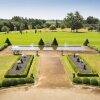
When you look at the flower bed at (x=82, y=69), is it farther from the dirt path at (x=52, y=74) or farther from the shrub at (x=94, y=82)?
the shrub at (x=94, y=82)

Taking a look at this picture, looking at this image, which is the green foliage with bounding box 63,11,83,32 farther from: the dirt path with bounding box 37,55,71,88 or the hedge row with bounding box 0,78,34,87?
the hedge row with bounding box 0,78,34,87

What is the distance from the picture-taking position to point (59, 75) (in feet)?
121

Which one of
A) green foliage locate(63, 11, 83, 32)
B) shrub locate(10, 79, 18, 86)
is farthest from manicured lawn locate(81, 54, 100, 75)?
green foliage locate(63, 11, 83, 32)

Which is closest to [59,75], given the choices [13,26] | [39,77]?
[39,77]

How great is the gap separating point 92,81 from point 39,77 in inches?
328

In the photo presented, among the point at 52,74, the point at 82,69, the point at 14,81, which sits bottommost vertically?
the point at 52,74

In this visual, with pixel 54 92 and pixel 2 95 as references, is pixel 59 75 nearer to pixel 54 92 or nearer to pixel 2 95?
pixel 54 92

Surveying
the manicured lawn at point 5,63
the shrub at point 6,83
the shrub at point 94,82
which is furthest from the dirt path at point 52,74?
the manicured lawn at point 5,63

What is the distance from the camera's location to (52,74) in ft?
123

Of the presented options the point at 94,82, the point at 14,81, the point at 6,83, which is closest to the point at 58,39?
the point at 94,82

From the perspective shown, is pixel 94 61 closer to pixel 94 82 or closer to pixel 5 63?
pixel 94 82

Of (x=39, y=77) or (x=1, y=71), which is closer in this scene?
(x=39, y=77)

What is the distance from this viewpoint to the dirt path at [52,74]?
107ft

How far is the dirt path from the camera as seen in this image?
107 ft
